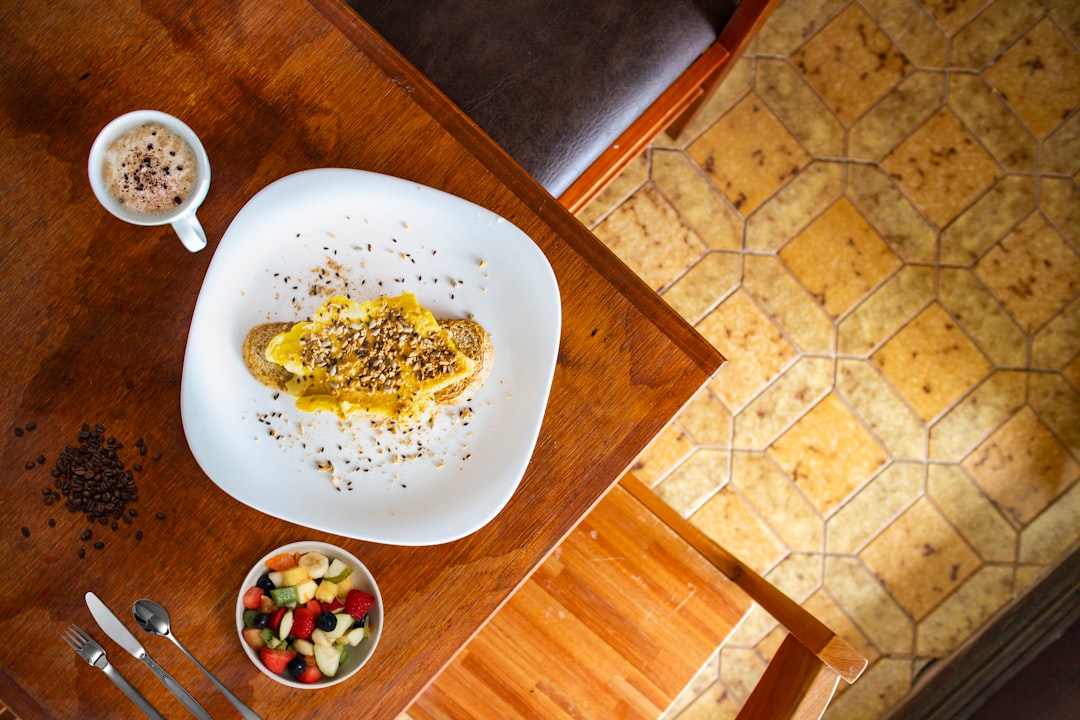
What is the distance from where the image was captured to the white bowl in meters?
1.05

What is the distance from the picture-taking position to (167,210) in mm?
1021

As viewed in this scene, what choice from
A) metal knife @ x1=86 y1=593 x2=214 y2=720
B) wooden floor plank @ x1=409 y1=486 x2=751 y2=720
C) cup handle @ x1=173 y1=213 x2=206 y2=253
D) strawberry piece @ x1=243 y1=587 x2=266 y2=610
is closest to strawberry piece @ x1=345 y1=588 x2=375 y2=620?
strawberry piece @ x1=243 y1=587 x2=266 y2=610

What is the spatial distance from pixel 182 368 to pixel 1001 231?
1.99m

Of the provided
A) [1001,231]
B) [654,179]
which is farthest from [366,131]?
[1001,231]

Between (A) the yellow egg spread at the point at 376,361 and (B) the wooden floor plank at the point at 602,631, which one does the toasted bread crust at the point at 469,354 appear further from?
(B) the wooden floor plank at the point at 602,631

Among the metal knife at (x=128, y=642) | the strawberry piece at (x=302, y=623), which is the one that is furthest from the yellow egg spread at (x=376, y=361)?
the metal knife at (x=128, y=642)

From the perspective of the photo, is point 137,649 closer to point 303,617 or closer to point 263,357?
point 303,617

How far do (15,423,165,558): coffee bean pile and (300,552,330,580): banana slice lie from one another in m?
0.21

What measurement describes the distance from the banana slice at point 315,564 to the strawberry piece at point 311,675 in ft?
0.39

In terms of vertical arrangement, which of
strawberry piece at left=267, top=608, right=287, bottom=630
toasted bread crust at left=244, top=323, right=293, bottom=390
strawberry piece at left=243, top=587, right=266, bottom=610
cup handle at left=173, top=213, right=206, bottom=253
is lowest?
strawberry piece at left=267, top=608, right=287, bottom=630

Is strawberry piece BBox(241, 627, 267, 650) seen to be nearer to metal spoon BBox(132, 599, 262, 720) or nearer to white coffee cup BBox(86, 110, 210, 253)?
metal spoon BBox(132, 599, 262, 720)

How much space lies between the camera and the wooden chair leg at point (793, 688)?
1072mm

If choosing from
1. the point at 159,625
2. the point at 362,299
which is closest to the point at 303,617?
the point at 159,625

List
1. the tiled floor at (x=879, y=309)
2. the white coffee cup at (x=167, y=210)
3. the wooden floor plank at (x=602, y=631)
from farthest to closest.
Answer: 1. the tiled floor at (x=879, y=309)
2. the wooden floor plank at (x=602, y=631)
3. the white coffee cup at (x=167, y=210)
